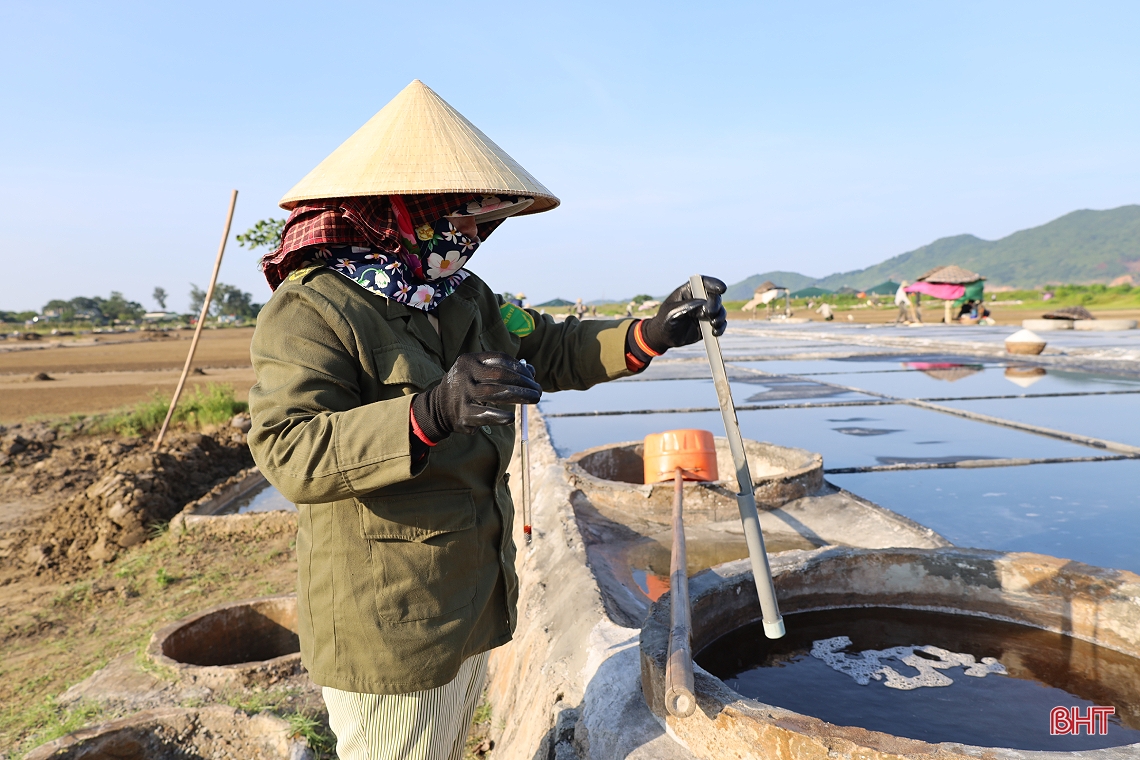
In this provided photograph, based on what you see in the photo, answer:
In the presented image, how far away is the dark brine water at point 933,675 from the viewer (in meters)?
1.64

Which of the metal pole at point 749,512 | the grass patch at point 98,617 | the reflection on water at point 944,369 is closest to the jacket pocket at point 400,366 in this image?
the metal pole at point 749,512

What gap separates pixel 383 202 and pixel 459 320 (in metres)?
0.27

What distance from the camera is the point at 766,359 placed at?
10.2m

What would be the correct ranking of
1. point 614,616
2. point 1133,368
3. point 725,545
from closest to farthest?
point 614,616, point 725,545, point 1133,368

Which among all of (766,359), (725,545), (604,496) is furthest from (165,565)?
(766,359)

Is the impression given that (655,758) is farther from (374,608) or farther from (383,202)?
(383,202)

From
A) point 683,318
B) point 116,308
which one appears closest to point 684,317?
point 683,318

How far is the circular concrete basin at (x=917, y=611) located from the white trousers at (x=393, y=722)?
439mm

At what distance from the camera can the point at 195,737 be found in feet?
8.25

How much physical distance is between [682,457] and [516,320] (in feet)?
6.83

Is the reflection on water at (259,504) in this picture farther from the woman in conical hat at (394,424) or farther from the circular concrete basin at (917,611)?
the woman in conical hat at (394,424)

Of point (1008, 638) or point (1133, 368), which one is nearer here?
point (1008, 638)

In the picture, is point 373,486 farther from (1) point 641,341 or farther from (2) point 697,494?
Answer: (2) point 697,494

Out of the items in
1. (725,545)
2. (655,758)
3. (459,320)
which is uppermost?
(459,320)
